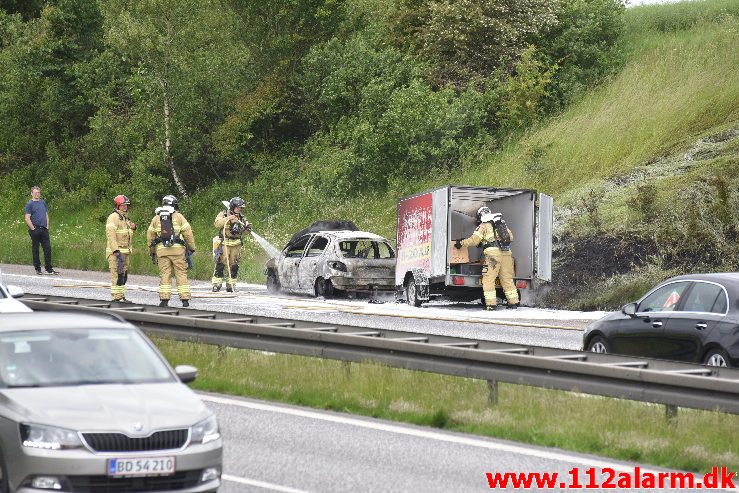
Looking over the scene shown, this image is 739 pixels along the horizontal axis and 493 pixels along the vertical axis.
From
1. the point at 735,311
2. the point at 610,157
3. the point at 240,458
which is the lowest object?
the point at 240,458

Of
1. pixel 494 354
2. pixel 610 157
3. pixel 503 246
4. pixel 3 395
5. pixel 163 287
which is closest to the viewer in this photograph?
pixel 3 395

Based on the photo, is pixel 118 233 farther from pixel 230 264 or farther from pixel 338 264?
pixel 338 264

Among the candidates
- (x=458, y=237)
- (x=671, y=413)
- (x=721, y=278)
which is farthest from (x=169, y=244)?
(x=671, y=413)

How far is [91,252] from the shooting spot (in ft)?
124

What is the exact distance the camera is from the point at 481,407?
535 inches

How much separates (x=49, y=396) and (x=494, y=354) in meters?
5.19

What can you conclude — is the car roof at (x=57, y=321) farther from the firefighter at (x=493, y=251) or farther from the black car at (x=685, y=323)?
the firefighter at (x=493, y=251)

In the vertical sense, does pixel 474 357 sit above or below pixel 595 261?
below

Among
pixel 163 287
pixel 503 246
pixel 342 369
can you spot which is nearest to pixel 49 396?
pixel 342 369

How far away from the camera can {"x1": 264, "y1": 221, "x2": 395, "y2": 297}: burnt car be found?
28672 mm

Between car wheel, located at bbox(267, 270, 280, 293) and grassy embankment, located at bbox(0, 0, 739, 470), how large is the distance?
4210mm

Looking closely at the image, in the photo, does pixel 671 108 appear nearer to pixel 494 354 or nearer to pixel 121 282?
pixel 121 282

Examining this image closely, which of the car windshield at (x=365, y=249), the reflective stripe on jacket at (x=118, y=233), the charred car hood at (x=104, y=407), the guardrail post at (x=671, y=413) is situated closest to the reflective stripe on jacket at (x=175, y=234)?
the reflective stripe on jacket at (x=118, y=233)

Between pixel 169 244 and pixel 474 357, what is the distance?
35.6 feet
